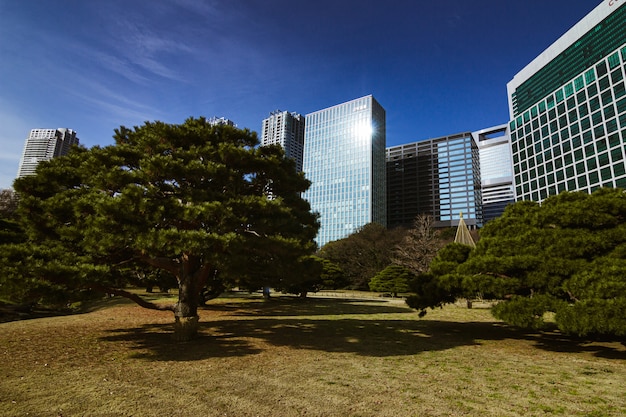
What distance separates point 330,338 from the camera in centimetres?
1045

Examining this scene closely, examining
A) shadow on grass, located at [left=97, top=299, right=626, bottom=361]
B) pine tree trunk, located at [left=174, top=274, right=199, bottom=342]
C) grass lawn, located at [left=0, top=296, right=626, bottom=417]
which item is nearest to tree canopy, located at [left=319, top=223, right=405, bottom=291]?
shadow on grass, located at [left=97, top=299, right=626, bottom=361]

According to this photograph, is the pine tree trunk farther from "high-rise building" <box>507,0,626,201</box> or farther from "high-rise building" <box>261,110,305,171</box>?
"high-rise building" <box>261,110,305,171</box>

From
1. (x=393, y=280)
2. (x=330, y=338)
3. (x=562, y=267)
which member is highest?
(x=562, y=267)

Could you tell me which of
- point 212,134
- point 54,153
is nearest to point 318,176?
point 54,153

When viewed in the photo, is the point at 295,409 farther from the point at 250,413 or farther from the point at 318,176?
the point at 318,176

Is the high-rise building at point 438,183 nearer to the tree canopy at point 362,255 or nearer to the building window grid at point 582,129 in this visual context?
the building window grid at point 582,129

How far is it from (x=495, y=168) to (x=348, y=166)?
101 m

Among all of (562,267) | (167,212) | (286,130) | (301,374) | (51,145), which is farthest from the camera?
(286,130)

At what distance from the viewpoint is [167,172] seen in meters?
8.01

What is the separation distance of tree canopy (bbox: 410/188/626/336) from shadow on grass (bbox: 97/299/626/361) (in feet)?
5.83

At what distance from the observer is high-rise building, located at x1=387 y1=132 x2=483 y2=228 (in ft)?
424

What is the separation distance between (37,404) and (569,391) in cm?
831

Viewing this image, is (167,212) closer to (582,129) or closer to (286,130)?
(582,129)

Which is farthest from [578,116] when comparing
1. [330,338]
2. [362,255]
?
[330,338]
